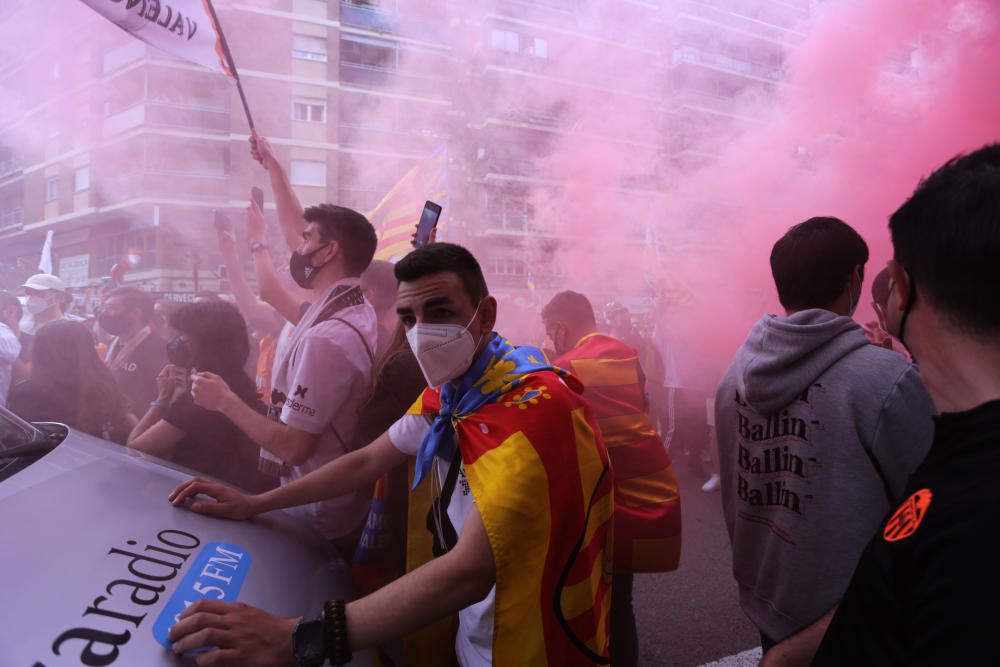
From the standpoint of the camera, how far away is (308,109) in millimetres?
6789

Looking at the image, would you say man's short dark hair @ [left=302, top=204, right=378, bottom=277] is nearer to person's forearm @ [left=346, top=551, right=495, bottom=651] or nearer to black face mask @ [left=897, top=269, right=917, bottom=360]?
person's forearm @ [left=346, top=551, right=495, bottom=651]

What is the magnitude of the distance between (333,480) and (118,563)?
64 cm

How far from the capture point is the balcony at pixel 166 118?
18.6 ft

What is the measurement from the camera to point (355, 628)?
1064 millimetres

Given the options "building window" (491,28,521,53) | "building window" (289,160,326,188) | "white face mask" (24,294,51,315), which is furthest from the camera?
"building window" (289,160,326,188)

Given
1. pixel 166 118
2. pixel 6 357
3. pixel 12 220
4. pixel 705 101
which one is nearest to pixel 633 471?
pixel 6 357

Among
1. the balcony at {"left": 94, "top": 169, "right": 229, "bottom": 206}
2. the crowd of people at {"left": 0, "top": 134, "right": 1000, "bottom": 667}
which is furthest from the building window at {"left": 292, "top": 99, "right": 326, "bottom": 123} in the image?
the crowd of people at {"left": 0, "top": 134, "right": 1000, "bottom": 667}

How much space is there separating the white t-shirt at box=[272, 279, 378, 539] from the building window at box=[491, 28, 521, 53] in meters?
4.90

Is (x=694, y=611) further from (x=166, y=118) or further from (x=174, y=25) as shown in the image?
(x=166, y=118)

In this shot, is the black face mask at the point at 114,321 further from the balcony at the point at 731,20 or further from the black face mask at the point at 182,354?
the balcony at the point at 731,20

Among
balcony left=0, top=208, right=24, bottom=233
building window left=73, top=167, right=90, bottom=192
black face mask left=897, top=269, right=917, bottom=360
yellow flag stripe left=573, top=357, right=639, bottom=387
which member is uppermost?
building window left=73, top=167, right=90, bottom=192

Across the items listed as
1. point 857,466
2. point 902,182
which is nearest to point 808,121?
point 902,182

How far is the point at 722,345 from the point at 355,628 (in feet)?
22.9

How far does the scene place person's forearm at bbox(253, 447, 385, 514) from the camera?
1.65m
